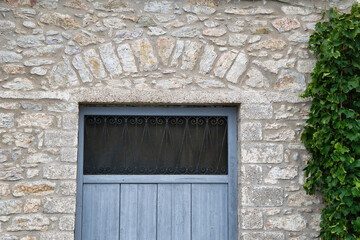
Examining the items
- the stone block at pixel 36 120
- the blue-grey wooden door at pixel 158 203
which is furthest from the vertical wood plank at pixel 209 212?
the stone block at pixel 36 120

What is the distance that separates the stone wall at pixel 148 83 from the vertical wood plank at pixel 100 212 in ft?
0.69

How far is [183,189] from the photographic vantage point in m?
4.34

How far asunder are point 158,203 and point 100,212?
1.67 ft

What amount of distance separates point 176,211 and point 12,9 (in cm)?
224

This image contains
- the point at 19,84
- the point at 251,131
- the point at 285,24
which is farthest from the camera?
the point at 285,24

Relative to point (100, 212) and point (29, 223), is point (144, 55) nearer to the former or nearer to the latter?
point (100, 212)

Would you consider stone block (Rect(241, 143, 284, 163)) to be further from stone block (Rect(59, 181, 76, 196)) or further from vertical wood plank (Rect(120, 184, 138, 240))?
stone block (Rect(59, 181, 76, 196))

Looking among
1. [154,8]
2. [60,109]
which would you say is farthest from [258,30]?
[60,109]

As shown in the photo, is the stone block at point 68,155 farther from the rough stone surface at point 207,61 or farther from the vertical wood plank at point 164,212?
the rough stone surface at point 207,61

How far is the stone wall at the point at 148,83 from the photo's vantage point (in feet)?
13.4

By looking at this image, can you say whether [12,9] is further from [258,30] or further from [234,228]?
[234,228]

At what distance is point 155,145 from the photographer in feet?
14.4

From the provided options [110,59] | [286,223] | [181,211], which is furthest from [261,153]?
[110,59]

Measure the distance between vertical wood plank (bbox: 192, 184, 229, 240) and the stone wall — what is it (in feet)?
0.65
